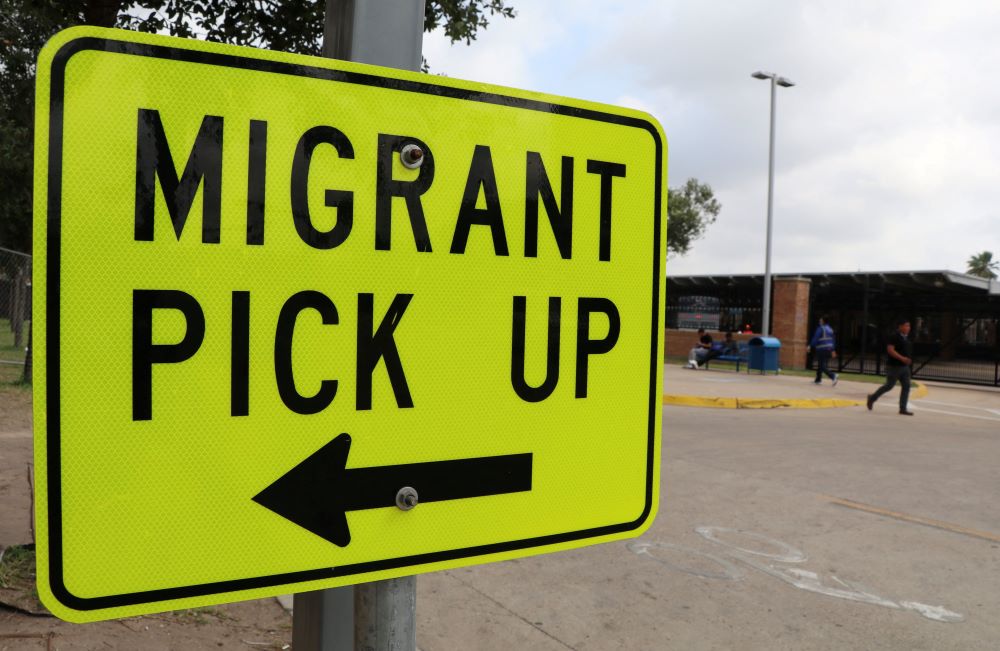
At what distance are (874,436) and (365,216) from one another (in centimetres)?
1100

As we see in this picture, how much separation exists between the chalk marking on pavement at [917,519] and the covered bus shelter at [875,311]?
59.0 feet

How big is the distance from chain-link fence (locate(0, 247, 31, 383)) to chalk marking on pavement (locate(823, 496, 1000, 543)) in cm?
1102

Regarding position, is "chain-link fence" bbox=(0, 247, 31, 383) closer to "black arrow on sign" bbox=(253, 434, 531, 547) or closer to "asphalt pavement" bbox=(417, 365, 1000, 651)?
"asphalt pavement" bbox=(417, 365, 1000, 651)

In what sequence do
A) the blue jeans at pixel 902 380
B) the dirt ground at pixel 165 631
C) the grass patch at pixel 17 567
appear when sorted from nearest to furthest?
the dirt ground at pixel 165 631 < the grass patch at pixel 17 567 < the blue jeans at pixel 902 380

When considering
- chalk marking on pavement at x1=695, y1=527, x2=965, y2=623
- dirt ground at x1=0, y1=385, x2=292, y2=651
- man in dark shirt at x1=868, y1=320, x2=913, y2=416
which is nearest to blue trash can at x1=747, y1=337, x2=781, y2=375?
man in dark shirt at x1=868, y1=320, x2=913, y2=416

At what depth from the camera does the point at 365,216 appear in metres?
1.25

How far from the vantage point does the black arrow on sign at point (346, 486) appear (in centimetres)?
123

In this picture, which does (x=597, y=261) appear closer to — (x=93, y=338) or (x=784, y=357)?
(x=93, y=338)

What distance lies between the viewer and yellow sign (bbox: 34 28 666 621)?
1.09 m

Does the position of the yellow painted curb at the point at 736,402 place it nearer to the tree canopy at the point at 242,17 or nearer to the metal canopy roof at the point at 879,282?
the tree canopy at the point at 242,17

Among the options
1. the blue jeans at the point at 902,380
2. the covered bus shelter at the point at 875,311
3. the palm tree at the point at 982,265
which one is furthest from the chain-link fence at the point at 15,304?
the palm tree at the point at 982,265

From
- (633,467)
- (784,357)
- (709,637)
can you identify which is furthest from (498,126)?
(784,357)

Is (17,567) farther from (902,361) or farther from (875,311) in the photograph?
(875,311)

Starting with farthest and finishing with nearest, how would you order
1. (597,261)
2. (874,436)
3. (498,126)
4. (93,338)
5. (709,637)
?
(874,436), (709,637), (597,261), (498,126), (93,338)
